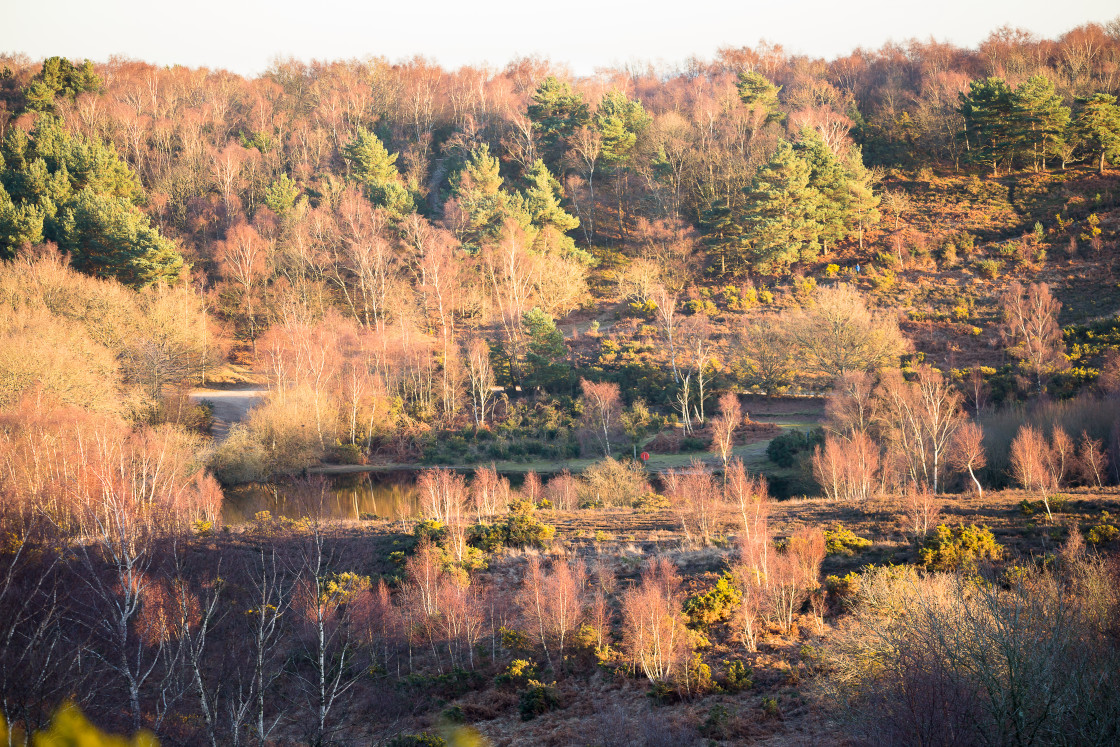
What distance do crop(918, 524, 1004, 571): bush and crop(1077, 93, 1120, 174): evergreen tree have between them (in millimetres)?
44028

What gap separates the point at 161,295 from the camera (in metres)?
43.4

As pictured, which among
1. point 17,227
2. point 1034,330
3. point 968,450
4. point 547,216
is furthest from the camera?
point 547,216

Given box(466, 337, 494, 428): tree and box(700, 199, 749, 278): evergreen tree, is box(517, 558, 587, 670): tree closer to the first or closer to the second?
box(466, 337, 494, 428): tree

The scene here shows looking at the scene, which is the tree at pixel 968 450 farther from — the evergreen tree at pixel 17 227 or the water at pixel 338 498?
the evergreen tree at pixel 17 227

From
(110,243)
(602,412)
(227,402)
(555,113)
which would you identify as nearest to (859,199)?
(602,412)

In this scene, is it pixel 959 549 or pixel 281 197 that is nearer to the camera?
pixel 959 549

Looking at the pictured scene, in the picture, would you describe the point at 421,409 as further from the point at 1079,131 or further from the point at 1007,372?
the point at 1079,131

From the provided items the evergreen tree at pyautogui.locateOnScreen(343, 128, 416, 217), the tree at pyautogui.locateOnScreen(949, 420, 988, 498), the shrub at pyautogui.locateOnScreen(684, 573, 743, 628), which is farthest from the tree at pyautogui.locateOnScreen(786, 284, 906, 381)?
→ the evergreen tree at pyautogui.locateOnScreen(343, 128, 416, 217)

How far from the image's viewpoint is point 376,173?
190 feet

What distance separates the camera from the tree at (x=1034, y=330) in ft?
107

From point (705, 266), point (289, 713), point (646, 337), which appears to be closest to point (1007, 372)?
point (646, 337)

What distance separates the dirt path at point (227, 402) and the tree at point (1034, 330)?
36.6m

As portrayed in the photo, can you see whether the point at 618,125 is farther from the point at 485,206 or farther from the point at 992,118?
the point at 992,118

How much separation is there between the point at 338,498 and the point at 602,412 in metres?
13.1
